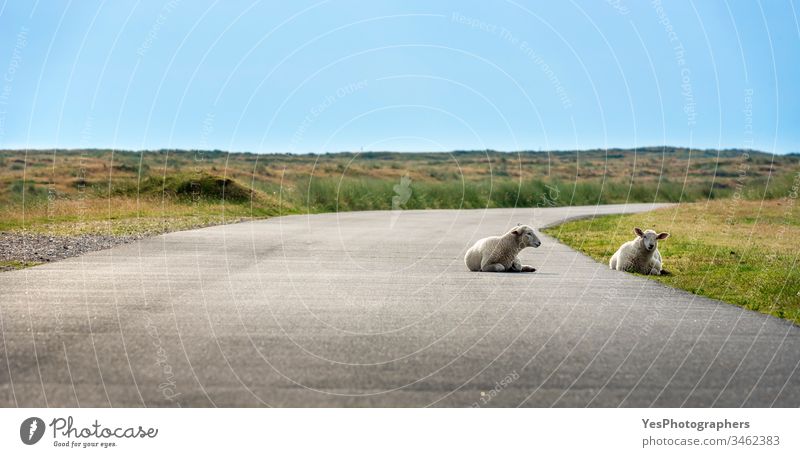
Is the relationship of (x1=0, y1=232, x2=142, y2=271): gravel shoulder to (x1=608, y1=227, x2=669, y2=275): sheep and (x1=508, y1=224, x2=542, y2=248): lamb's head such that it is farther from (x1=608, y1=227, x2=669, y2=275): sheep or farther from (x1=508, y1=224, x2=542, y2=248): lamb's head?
(x1=608, y1=227, x2=669, y2=275): sheep

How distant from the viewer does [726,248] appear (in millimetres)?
22219

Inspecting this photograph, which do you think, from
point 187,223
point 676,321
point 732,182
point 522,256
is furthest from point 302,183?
point 732,182

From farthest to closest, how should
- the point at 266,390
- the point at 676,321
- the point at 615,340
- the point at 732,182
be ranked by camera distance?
the point at 732,182
the point at 676,321
the point at 615,340
the point at 266,390

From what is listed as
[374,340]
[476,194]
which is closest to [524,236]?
[374,340]

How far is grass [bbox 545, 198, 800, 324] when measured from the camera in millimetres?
13656

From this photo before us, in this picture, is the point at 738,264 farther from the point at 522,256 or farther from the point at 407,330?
the point at 407,330

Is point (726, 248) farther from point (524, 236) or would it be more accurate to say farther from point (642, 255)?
point (524, 236)

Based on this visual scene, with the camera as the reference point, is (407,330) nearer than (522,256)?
Yes

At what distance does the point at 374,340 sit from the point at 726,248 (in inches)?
610

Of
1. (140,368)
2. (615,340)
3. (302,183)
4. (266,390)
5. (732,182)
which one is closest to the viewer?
(266,390)

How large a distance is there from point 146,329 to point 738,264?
12.7 meters

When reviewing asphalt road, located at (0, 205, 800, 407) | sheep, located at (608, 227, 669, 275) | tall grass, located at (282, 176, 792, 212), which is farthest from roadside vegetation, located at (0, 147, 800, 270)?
sheep, located at (608, 227, 669, 275)

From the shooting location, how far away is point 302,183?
51031mm

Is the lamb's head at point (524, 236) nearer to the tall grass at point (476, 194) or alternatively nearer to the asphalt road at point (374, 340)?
the asphalt road at point (374, 340)
